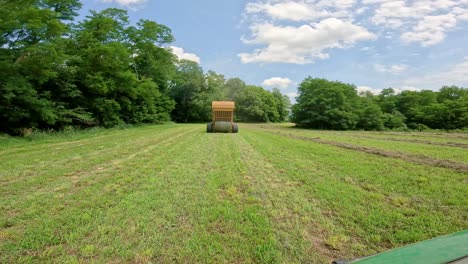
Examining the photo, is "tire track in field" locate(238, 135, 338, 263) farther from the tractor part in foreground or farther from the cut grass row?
the cut grass row

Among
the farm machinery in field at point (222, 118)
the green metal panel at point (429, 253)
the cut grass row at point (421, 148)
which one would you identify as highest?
the farm machinery in field at point (222, 118)

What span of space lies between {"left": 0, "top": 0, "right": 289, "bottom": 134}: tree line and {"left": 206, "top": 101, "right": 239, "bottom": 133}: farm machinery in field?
1026 cm

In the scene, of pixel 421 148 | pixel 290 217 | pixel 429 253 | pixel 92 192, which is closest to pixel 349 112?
pixel 421 148

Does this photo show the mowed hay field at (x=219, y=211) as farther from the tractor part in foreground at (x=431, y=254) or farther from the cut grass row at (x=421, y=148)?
the cut grass row at (x=421, y=148)

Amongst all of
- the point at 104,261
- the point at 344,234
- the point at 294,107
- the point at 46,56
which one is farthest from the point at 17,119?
the point at 294,107

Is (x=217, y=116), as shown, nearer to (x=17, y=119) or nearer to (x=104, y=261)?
(x=17, y=119)

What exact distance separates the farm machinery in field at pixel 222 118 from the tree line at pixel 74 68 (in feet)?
33.7

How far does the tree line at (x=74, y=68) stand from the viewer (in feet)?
45.8

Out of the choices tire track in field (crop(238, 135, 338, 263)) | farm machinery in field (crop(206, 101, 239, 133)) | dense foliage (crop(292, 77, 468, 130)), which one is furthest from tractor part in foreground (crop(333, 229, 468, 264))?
dense foliage (crop(292, 77, 468, 130))

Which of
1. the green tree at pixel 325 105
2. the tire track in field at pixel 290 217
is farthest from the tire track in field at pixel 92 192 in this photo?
the green tree at pixel 325 105

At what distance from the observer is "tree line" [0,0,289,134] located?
45.8 ft

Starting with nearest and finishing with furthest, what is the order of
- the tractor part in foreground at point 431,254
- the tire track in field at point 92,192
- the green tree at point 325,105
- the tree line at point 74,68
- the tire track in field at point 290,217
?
the tractor part in foreground at point 431,254 < the tire track in field at point 290,217 < the tire track in field at point 92,192 < the tree line at point 74,68 < the green tree at point 325,105

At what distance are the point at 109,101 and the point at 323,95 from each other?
3068cm

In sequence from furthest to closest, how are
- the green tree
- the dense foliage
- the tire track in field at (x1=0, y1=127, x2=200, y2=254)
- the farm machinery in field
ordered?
1. the dense foliage
2. the green tree
3. the farm machinery in field
4. the tire track in field at (x1=0, y1=127, x2=200, y2=254)
